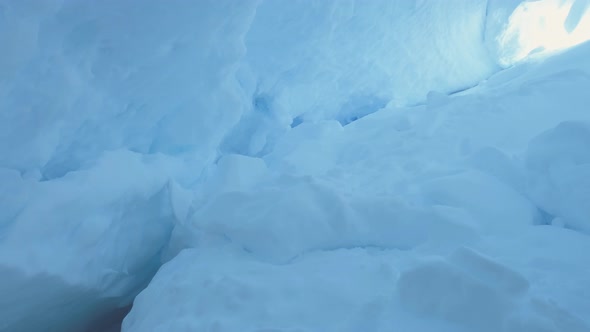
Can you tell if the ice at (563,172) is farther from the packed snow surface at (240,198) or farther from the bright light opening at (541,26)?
the bright light opening at (541,26)

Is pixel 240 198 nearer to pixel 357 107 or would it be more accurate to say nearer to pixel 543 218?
pixel 543 218

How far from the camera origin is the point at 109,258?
2170 mm

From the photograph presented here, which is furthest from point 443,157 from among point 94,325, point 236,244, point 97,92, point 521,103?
point 94,325

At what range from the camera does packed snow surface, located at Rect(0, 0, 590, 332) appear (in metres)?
1.43

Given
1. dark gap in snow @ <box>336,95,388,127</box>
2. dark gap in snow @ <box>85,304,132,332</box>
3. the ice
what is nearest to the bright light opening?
dark gap in snow @ <box>336,95,388,127</box>

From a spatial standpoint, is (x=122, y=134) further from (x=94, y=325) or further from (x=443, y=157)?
(x=443, y=157)

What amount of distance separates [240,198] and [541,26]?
242 inches

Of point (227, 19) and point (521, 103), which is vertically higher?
point (227, 19)

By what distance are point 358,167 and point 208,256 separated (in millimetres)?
1125

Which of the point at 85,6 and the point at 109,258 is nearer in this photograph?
the point at 85,6

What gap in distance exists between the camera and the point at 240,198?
2.24 meters

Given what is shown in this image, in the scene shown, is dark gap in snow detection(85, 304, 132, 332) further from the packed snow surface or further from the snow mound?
the snow mound

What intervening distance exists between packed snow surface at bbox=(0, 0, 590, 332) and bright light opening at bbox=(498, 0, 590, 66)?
3090mm

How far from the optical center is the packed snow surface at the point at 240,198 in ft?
4.70
